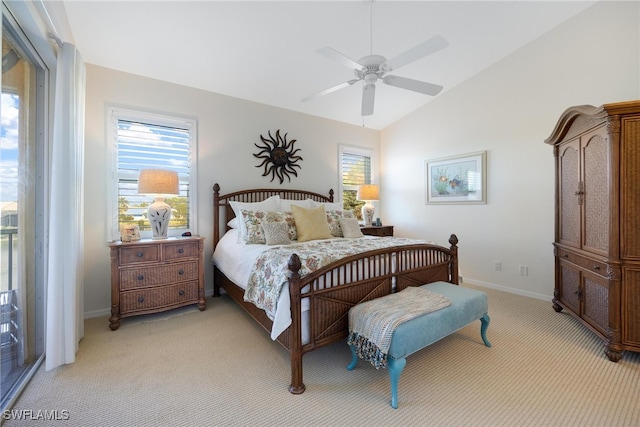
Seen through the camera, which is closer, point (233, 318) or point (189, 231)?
point (233, 318)

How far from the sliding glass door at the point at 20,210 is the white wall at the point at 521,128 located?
4735 millimetres

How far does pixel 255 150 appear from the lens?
3.96 metres

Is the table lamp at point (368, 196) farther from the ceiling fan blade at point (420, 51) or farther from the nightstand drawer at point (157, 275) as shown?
the nightstand drawer at point (157, 275)

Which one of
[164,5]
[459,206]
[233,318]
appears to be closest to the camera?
[164,5]

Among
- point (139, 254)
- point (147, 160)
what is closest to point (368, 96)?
point (147, 160)

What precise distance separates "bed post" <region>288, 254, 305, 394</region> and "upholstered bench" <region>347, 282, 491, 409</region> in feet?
1.31

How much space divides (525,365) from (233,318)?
2621 millimetres

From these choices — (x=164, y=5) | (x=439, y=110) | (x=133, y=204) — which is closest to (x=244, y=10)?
(x=164, y=5)

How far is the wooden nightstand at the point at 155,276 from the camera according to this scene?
→ 2.64 m

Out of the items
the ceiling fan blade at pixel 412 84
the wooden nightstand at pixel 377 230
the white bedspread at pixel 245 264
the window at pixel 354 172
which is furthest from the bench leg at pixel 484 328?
the window at pixel 354 172

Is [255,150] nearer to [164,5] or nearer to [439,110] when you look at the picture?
[164,5]

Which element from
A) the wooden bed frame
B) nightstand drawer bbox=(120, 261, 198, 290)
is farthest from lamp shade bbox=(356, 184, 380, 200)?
nightstand drawer bbox=(120, 261, 198, 290)

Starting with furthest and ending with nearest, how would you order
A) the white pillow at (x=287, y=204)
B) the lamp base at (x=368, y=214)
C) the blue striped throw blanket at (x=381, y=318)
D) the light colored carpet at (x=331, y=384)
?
the lamp base at (x=368, y=214), the white pillow at (x=287, y=204), the blue striped throw blanket at (x=381, y=318), the light colored carpet at (x=331, y=384)

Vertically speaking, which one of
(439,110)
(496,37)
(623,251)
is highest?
(496,37)
